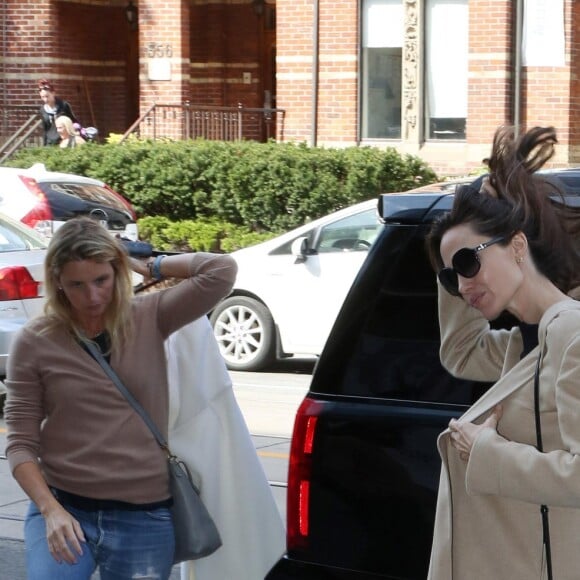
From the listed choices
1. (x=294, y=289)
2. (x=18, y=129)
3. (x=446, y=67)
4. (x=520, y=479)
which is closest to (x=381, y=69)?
(x=446, y=67)

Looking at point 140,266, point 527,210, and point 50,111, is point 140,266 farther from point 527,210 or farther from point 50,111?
point 50,111

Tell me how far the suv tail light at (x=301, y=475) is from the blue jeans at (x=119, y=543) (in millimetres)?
360

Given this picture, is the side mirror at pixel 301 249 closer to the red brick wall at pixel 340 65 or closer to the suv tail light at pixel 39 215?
the suv tail light at pixel 39 215

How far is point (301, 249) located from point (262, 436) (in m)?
2.84

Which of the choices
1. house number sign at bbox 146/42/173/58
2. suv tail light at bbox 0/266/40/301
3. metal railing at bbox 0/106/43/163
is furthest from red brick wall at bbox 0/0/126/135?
suv tail light at bbox 0/266/40/301

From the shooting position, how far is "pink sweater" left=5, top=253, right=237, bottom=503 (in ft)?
12.3

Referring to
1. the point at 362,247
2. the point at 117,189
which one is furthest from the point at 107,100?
the point at 362,247

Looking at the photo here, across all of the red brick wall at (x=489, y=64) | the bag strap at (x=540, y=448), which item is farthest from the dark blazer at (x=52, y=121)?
the bag strap at (x=540, y=448)

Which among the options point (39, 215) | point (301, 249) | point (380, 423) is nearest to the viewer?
point (380, 423)

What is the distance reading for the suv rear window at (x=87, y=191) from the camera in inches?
586

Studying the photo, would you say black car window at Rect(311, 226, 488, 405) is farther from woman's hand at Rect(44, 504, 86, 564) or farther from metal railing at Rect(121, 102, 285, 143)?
metal railing at Rect(121, 102, 285, 143)

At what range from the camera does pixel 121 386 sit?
3.80 metres

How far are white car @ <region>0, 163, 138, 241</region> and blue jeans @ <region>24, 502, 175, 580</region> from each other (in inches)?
397

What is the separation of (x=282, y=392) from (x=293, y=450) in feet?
24.6
